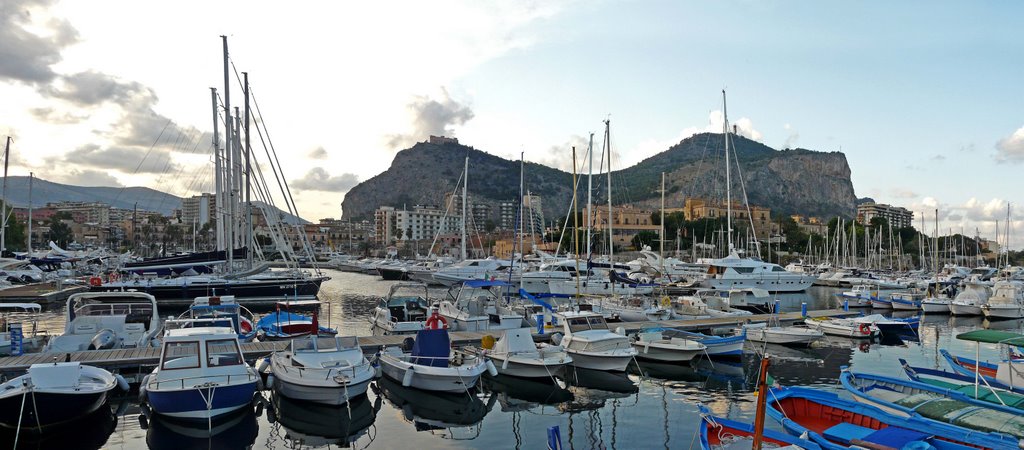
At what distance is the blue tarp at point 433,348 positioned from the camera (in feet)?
67.1

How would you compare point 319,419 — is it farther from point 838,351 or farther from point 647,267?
point 647,267

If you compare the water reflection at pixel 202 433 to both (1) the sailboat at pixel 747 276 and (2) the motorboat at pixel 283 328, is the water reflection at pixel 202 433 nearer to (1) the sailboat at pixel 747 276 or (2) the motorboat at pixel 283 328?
(2) the motorboat at pixel 283 328

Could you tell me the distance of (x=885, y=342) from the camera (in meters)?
33.4

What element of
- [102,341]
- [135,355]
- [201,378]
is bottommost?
[135,355]

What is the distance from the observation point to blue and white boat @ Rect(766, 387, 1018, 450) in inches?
481

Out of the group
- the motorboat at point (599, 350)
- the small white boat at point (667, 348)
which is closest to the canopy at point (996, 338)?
the small white boat at point (667, 348)

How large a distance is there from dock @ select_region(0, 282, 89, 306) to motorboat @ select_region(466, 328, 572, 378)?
37955 mm

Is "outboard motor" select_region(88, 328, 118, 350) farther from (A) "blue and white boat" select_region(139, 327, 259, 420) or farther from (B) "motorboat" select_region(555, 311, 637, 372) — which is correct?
(B) "motorboat" select_region(555, 311, 637, 372)

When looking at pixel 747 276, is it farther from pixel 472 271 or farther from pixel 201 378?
pixel 201 378

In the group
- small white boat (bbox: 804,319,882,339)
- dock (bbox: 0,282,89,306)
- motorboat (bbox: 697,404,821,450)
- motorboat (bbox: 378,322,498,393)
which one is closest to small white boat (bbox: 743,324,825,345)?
small white boat (bbox: 804,319,882,339)

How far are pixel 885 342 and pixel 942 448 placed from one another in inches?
947

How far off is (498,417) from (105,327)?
54.9 feet

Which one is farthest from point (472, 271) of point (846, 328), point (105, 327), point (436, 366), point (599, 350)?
point (436, 366)

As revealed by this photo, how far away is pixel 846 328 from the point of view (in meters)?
34.0
